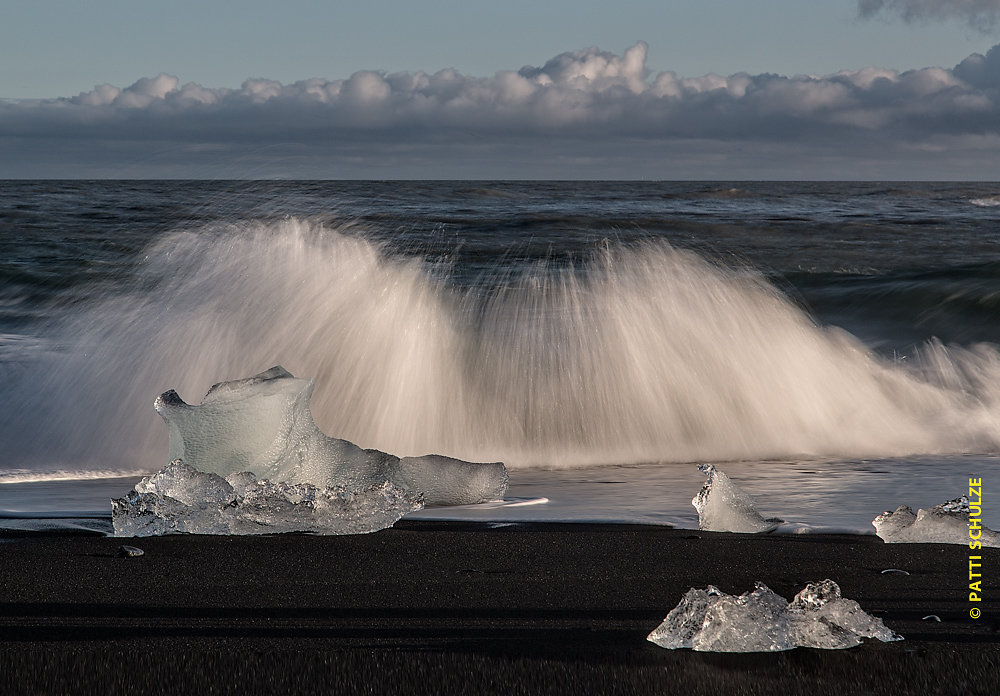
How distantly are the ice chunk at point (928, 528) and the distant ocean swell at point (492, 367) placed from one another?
1.81 metres

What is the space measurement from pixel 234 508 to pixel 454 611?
0.97 m

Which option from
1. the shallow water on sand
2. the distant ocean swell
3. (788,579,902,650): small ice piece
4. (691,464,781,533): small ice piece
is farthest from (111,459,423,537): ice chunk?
the distant ocean swell

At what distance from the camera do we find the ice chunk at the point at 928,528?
9.16 ft

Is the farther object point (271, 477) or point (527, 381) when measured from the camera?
point (527, 381)

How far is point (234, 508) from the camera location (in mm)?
2889

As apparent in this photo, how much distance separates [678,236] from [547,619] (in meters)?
17.7

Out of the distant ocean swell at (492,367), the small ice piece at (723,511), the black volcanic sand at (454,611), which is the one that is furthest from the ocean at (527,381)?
the black volcanic sand at (454,611)

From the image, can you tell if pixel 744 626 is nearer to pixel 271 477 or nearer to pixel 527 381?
pixel 271 477

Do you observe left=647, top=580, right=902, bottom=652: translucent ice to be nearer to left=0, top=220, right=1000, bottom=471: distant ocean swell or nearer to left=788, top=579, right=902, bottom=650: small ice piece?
A: left=788, top=579, right=902, bottom=650: small ice piece

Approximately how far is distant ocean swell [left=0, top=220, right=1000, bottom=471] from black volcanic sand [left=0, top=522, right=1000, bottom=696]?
1.88m

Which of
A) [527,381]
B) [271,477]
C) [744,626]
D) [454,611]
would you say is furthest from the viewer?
[527,381]

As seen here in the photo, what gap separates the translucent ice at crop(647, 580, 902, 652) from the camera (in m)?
1.92

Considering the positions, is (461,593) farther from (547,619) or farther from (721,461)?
(721,461)

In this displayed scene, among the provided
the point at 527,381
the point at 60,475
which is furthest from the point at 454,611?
the point at 527,381
